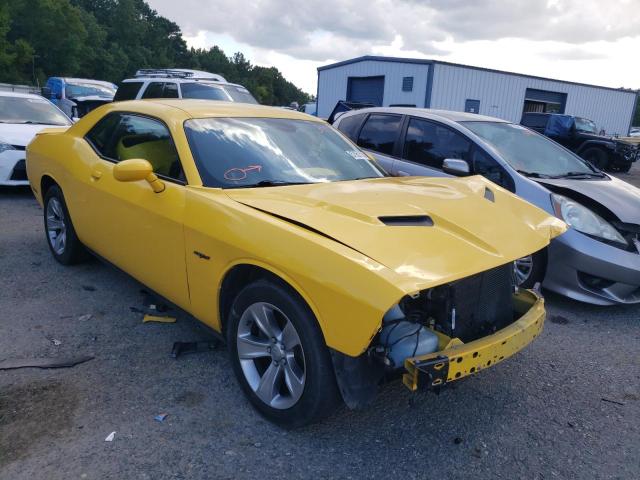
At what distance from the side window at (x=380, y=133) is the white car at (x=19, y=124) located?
197 inches

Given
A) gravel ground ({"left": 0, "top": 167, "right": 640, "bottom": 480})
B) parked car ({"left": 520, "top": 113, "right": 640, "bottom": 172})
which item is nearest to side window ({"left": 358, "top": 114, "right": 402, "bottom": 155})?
gravel ground ({"left": 0, "top": 167, "right": 640, "bottom": 480})

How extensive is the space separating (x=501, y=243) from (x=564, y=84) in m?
29.2

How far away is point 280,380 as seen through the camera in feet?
8.29

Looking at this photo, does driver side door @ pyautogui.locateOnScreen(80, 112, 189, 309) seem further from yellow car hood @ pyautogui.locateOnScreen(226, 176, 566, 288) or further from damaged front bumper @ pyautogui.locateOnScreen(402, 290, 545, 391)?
damaged front bumper @ pyautogui.locateOnScreen(402, 290, 545, 391)

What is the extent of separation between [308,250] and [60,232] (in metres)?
3.43

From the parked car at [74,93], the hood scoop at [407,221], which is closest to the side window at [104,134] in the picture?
A: the hood scoop at [407,221]

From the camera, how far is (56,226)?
4719 millimetres

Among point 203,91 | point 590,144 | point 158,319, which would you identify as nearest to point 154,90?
point 203,91

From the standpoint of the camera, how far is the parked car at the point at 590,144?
15602 mm

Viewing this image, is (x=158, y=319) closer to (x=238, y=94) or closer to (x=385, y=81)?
(x=238, y=94)

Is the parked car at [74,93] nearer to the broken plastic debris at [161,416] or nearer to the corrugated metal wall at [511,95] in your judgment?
the corrugated metal wall at [511,95]

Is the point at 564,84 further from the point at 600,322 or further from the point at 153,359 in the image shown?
the point at 153,359

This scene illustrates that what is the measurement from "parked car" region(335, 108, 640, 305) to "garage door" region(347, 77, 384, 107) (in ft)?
58.9

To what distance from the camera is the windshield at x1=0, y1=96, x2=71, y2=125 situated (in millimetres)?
8133
